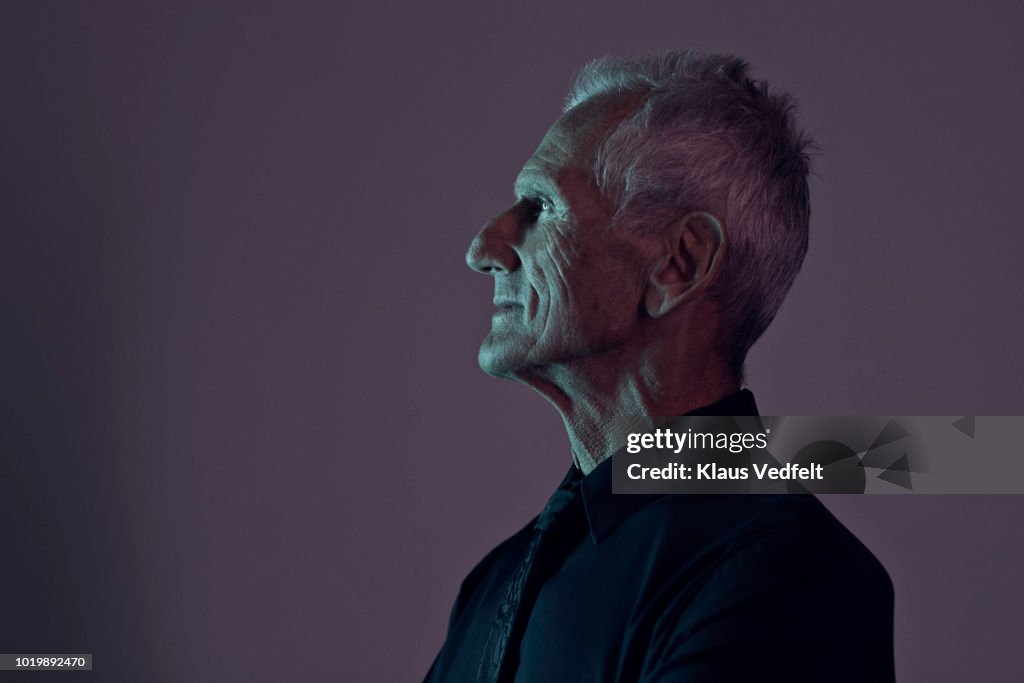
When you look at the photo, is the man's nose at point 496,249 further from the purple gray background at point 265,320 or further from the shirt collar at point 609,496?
the purple gray background at point 265,320

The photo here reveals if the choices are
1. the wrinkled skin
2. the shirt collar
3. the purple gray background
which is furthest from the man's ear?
the purple gray background

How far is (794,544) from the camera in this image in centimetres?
102

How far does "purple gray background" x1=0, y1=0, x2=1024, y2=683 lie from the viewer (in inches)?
106

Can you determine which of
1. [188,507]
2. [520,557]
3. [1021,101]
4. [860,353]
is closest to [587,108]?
[520,557]

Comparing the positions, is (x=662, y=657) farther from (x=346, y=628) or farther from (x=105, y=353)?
A: (x=105, y=353)

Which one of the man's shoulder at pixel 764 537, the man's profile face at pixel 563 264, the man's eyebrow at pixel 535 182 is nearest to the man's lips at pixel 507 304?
the man's profile face at pixel 563 264

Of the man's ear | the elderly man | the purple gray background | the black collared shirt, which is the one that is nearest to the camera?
the black collared shirt

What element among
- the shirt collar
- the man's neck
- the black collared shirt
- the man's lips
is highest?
the man's lips

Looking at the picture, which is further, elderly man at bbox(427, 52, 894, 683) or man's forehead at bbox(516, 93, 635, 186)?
man's forehead at bbox(516, 93, 635, 186)

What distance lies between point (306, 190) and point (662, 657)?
2.01 meters

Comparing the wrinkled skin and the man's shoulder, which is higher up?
the wrinkled skin

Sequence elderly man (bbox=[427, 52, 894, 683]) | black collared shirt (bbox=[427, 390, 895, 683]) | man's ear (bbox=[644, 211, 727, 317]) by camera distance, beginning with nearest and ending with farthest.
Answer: black collared shirt (bbox=[427, 390, 895, 683]), elderly man (bbox=[427, 52, 894, 683]), man's ear (bbox=[644, 211, 727, 317])

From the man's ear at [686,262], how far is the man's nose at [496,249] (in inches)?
6.7

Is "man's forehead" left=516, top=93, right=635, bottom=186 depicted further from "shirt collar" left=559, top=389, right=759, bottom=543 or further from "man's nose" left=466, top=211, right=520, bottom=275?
"shirt collar" left=559, top=389, right=759, bottom=543
